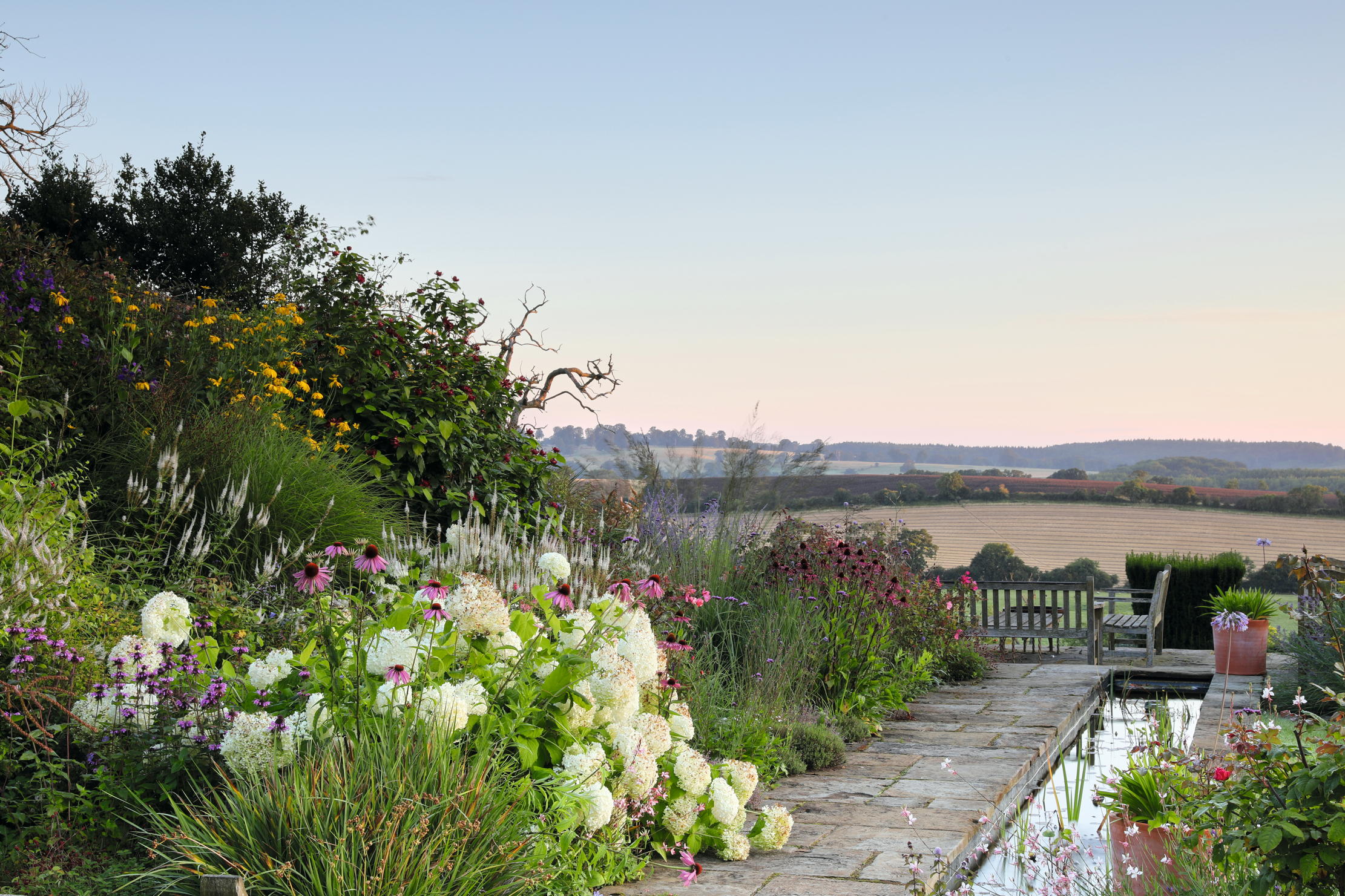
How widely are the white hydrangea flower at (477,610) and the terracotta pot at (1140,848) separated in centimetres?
186

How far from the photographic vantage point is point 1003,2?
7.50 m

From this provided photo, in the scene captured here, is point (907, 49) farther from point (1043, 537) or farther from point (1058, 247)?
point (1043, 537)

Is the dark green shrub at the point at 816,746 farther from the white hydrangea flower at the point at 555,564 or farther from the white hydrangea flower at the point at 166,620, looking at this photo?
the white hydrangea flower at the point at 166,620

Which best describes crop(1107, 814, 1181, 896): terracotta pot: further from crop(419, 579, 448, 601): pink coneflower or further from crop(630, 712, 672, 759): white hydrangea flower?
→ crop(419, 579, 448, 601): pink coneflower

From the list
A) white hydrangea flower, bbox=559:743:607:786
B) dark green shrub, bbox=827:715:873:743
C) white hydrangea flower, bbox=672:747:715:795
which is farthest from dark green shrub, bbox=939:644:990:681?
white hydrangea flower, bbox=559:743:607:786

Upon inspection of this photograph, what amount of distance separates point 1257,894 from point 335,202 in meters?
10.8

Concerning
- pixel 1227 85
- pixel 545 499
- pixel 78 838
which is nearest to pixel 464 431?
pixel 545 499

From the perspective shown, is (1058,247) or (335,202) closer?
(1058,247)

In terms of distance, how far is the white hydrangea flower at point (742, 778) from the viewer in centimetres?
329

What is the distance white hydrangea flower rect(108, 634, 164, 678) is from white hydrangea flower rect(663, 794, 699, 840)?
1.62 m

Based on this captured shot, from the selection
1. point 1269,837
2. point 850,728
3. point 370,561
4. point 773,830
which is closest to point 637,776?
point 773,830

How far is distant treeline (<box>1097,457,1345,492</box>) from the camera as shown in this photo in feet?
56.6

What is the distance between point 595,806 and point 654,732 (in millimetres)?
500

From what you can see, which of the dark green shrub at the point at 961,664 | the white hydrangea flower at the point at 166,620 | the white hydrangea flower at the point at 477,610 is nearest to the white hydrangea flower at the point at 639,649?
the white hydrangea flower at the point at 477,610
